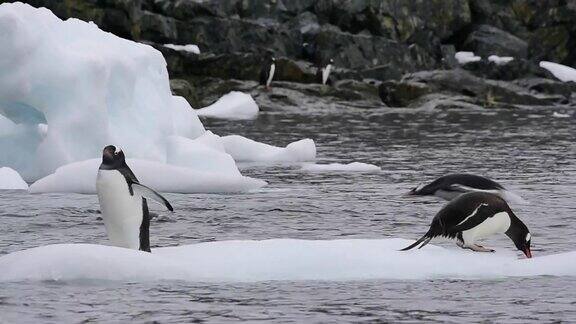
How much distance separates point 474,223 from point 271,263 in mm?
1565

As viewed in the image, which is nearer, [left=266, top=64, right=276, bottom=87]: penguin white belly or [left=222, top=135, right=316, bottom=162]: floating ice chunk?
[left=222, top=135, right=316, bottom=162]: floating ice chunk

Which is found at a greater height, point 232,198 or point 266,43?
point 266,43

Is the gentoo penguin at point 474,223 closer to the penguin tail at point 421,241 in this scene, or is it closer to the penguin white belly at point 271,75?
the penguin tail at point 421,241

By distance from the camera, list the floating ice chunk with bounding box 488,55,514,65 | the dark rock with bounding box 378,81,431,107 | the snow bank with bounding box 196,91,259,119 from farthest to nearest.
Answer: the floating ice chunk with bounding box 488,55,514,65 → the dark rock with bounding box 378,81,431,107 → the snow bank with bounding box 196,91,259,119

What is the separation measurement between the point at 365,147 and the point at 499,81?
2243cm

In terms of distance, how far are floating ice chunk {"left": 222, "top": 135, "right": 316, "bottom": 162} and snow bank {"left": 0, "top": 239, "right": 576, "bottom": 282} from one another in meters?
9.01

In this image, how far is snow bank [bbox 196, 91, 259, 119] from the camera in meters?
31.8

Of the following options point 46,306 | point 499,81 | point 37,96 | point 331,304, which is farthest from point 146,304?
point 499,81

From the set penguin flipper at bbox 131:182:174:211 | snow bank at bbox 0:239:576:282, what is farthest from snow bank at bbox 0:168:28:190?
snow bank at bbox 0:239:576:282

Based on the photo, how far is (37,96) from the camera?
45.9ft

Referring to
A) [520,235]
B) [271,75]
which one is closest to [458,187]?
[520,235]

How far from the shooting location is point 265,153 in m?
17.6

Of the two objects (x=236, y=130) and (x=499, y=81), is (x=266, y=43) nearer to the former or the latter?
(x=499, y=81)

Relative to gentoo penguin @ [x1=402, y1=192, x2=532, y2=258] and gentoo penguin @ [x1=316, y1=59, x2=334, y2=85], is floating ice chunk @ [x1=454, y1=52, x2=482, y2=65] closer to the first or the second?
gentoo penguin @ [x1=316, y1=59, x2=334, y2=85]
